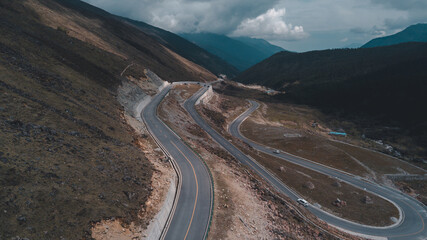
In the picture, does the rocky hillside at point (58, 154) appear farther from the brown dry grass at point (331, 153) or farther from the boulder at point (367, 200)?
the brown dry grass at point (331, 153)

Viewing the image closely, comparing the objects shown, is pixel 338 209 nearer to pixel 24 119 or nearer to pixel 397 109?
pixel 24 119

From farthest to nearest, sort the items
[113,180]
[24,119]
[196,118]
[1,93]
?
[196,118]
[1,93]
[24,119]
[113,180]

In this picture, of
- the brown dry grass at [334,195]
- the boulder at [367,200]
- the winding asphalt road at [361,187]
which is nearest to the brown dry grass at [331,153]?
the winding asphalt road at [361,187]

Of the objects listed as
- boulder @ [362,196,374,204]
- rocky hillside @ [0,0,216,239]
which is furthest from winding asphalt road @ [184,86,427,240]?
rocky hillside @ [0,0,216,239]

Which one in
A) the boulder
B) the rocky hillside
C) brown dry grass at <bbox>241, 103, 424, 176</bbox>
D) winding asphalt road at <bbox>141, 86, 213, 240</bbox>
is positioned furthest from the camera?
brown dry grass at <bbox>241, 103, 424, 176</bbox>

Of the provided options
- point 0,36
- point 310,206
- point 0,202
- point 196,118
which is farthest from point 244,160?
point 0,36

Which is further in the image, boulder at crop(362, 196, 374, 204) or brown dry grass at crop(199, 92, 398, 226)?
boulder at crop(362, 196, 374, 204)

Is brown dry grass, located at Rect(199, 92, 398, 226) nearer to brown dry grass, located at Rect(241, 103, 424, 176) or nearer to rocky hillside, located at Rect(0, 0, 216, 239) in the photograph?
brown dry grass, located at Rect(241, 103, 424, 176)
